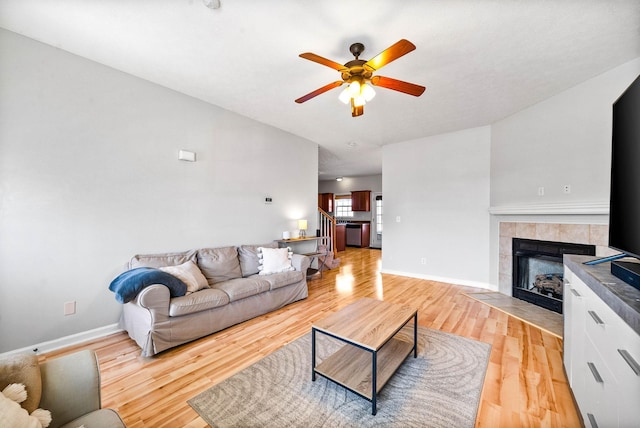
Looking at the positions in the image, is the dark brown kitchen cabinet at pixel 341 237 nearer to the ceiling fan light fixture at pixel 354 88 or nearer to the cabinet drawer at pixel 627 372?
the ceiling fan light fixture at pixel 354 88

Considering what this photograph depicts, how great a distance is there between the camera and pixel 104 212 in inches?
101

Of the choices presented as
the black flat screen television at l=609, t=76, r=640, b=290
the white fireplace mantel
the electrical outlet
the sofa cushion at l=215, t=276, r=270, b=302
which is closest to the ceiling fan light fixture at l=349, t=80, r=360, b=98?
the black flat screen television at l=609, t=76, r=640, b=290

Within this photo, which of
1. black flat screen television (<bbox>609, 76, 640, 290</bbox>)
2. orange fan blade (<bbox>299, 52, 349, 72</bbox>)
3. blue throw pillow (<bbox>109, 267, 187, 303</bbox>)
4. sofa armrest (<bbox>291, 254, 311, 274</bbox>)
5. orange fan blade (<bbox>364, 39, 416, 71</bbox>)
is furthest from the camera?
sofa armrest (<bbox>291, 254, 311, 274</bbox>)

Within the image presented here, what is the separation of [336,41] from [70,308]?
3539 millimetres

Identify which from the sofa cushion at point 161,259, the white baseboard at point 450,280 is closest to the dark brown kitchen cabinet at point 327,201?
the white baseboard at point 450,280

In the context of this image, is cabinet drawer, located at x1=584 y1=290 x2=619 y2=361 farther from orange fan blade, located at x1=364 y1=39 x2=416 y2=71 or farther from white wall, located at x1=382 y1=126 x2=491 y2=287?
white wall, located at x1=382 y1=126 x2=491 y2=287

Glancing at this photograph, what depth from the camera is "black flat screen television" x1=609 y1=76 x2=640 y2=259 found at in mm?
1227

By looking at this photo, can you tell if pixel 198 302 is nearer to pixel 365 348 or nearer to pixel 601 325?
pixel 365 348

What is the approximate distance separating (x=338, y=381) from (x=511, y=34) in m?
3.03

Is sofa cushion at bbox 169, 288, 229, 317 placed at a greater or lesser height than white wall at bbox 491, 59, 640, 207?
lesser

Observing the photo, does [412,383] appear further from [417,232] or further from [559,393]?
[417,232]

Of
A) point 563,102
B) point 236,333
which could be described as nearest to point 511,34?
point 563,102

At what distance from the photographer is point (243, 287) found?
2.83m

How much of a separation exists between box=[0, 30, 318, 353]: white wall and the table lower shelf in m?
2.39
